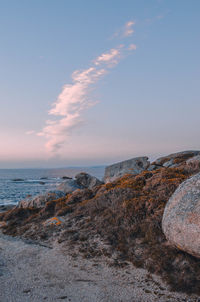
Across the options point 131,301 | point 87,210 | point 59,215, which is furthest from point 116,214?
point 131,301

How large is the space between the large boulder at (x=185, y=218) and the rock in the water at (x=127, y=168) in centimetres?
1326

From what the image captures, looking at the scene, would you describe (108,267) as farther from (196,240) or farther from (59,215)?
(59,215)

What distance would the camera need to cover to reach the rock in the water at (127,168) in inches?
802

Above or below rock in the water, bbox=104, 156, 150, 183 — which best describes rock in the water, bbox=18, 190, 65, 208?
below

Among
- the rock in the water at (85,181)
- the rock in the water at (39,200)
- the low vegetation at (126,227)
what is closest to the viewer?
the low vegetation at (126,227)

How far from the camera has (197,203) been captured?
18.8 ft

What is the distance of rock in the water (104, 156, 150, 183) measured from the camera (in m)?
20.4

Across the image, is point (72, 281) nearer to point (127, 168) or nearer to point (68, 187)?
point (68, 187)

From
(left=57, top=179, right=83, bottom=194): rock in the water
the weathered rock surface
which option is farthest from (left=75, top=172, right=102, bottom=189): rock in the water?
the weathered rock surface

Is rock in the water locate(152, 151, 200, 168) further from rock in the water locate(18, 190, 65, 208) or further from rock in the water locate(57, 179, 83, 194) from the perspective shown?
rock in the water locate(18, 190, 65, 208)

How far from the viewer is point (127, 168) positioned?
837 inches

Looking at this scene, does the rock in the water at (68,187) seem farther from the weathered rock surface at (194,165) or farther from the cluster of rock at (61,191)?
the weathered rock surface at (194,165)

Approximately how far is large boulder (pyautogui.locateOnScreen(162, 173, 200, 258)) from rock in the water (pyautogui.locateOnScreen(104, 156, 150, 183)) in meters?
13.3

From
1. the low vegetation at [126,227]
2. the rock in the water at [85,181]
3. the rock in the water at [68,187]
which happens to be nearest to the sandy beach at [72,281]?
the low vegetation at [126,227]
